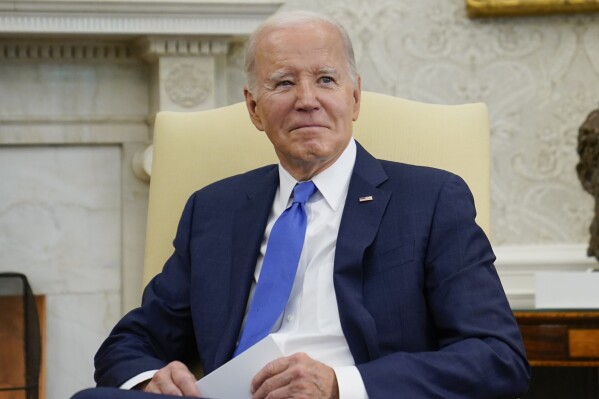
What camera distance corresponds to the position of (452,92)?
3.54 metres

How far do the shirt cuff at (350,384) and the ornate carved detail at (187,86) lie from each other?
1751 mm

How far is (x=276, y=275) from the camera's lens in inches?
79.1

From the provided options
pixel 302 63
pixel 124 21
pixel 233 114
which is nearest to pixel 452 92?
pixel 124 21

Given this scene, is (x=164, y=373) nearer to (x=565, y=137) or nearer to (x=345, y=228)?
(x=345, y=228)

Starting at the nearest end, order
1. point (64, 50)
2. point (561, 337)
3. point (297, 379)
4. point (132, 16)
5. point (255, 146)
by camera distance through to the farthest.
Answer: point (297, 379) < point (255, 146) < point (561, 337) < point (132, 16) < point (64, 50)

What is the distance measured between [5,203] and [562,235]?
170 cm

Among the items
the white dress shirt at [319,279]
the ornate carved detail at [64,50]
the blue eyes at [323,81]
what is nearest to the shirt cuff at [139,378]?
the white dress shirt at [319,279]

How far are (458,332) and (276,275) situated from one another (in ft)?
1.11

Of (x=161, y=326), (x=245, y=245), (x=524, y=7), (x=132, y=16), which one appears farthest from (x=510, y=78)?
(x=161, y=326)

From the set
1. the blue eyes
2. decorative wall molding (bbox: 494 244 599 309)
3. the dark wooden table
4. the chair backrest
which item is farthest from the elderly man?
decorative wall molding (bbox: 494 244 599 309)

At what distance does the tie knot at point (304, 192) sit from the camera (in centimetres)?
208

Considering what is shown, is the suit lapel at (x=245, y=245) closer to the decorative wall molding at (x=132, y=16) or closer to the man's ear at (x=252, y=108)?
the man's ear at (x=252, y=108)

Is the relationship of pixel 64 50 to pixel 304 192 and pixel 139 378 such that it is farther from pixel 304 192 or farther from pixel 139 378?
pixel 139 378

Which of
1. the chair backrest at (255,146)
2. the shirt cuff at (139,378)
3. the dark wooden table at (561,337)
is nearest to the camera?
the shirt cuff at (139,378)
